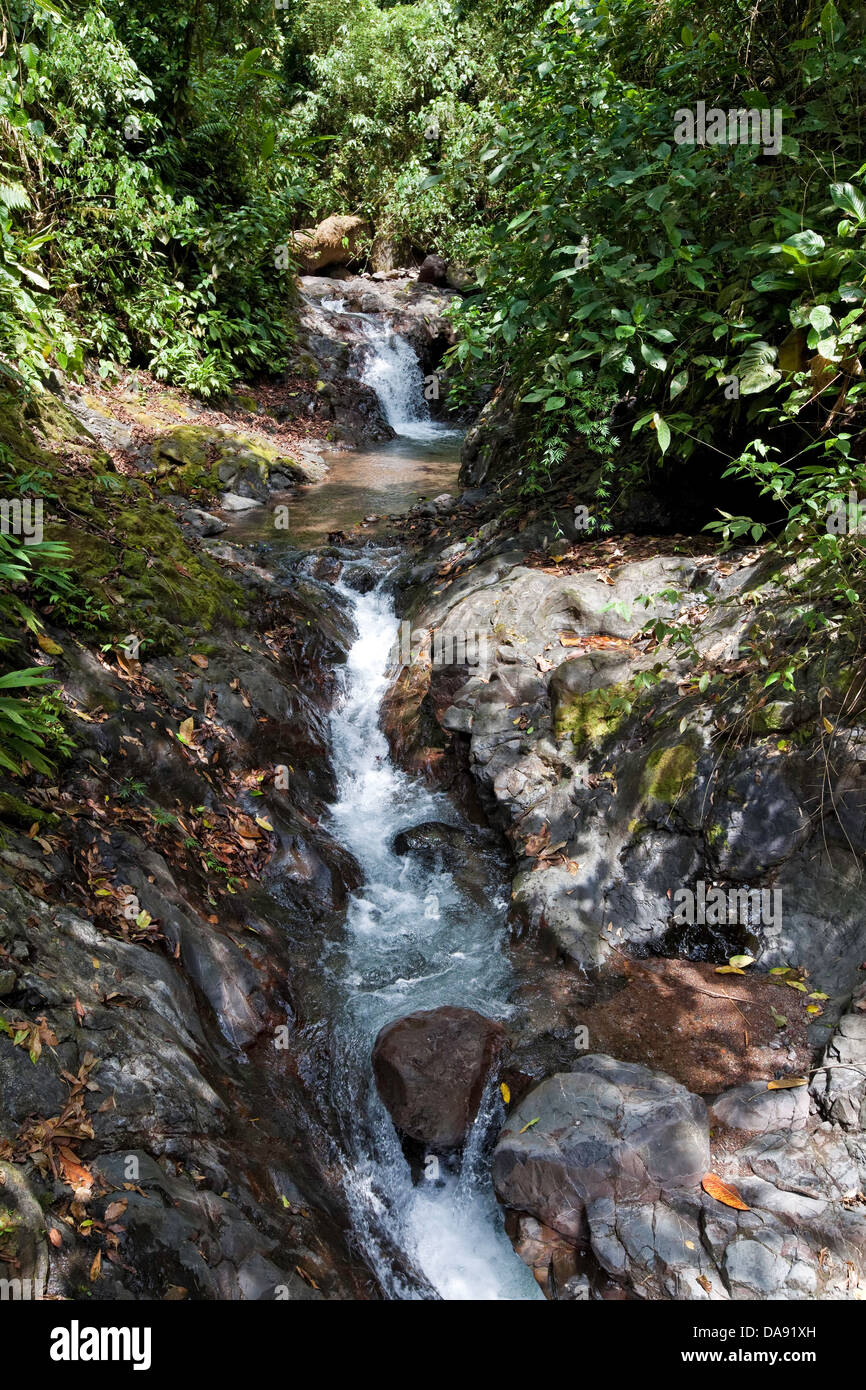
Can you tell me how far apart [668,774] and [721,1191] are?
2.38 m

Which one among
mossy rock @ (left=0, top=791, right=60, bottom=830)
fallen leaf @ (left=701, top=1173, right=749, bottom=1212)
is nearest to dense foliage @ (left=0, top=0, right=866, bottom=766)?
mossy rock @ (left=0, top=791, right=60, bottom=830)

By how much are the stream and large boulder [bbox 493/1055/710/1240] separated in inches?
13.4

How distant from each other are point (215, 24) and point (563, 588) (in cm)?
1388

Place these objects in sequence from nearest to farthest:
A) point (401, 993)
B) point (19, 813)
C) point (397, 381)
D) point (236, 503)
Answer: point (19, 813)
point (401, 993)
point (236, 503)
point (397, 381)

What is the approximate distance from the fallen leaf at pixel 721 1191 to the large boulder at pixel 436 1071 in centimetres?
125

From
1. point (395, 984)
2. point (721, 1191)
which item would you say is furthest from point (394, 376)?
point (721, 1191)

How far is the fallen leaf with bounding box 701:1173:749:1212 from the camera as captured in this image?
3.61 meters

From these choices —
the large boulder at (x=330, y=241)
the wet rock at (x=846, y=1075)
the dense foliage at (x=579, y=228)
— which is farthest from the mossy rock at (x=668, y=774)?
the large boulder at (x=330, y=241)

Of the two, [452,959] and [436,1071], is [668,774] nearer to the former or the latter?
[452,959]

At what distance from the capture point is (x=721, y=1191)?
3.68 m

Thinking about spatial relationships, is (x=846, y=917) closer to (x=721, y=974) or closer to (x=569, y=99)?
(x=721, y=974)

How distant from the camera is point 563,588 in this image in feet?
22.5

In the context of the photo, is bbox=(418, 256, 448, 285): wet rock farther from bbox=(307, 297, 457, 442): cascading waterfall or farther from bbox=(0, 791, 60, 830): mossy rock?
bbox=(0, 791, 60, 830): mossy rock
